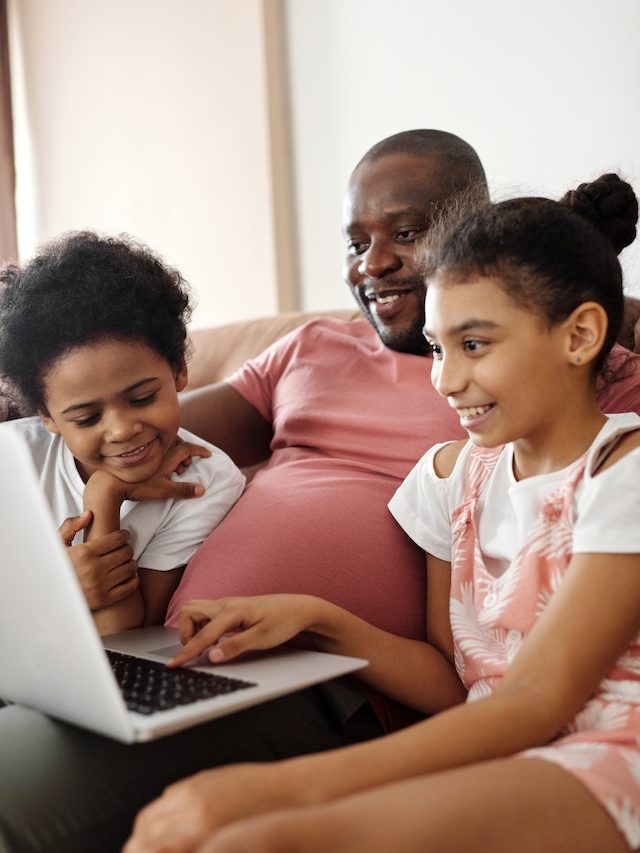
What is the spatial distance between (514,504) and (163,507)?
1.75 ft

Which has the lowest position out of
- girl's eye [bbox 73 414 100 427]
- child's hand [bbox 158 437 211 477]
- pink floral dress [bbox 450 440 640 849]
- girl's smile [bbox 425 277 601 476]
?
pink floral dress [bbox 450 440 640 849]

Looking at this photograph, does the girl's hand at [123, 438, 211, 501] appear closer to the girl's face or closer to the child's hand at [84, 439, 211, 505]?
the child's hand at [84, 439, 211, 505]

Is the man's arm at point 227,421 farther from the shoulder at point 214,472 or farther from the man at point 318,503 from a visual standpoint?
the shoulder at point 214,472

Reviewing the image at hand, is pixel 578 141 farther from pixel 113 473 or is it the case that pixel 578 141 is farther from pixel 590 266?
pixel 113 473

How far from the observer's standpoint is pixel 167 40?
3213mm

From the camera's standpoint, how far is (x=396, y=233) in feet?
5.46

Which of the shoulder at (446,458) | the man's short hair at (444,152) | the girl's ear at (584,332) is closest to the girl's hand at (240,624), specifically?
the shoulder at (446,458)

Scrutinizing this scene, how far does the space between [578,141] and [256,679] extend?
4.97ft

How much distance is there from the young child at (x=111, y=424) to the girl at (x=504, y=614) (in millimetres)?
262

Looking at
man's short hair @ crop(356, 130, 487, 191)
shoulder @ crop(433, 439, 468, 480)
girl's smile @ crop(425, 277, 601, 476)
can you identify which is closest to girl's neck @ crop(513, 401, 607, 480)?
girl's smile @ crop(425, 277, 601, 476)

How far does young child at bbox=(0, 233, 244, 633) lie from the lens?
1.37 meters

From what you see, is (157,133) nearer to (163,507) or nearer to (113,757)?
(163,507)

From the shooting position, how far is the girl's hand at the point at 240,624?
1.07m

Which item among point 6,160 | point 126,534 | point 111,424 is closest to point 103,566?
point 126,534
